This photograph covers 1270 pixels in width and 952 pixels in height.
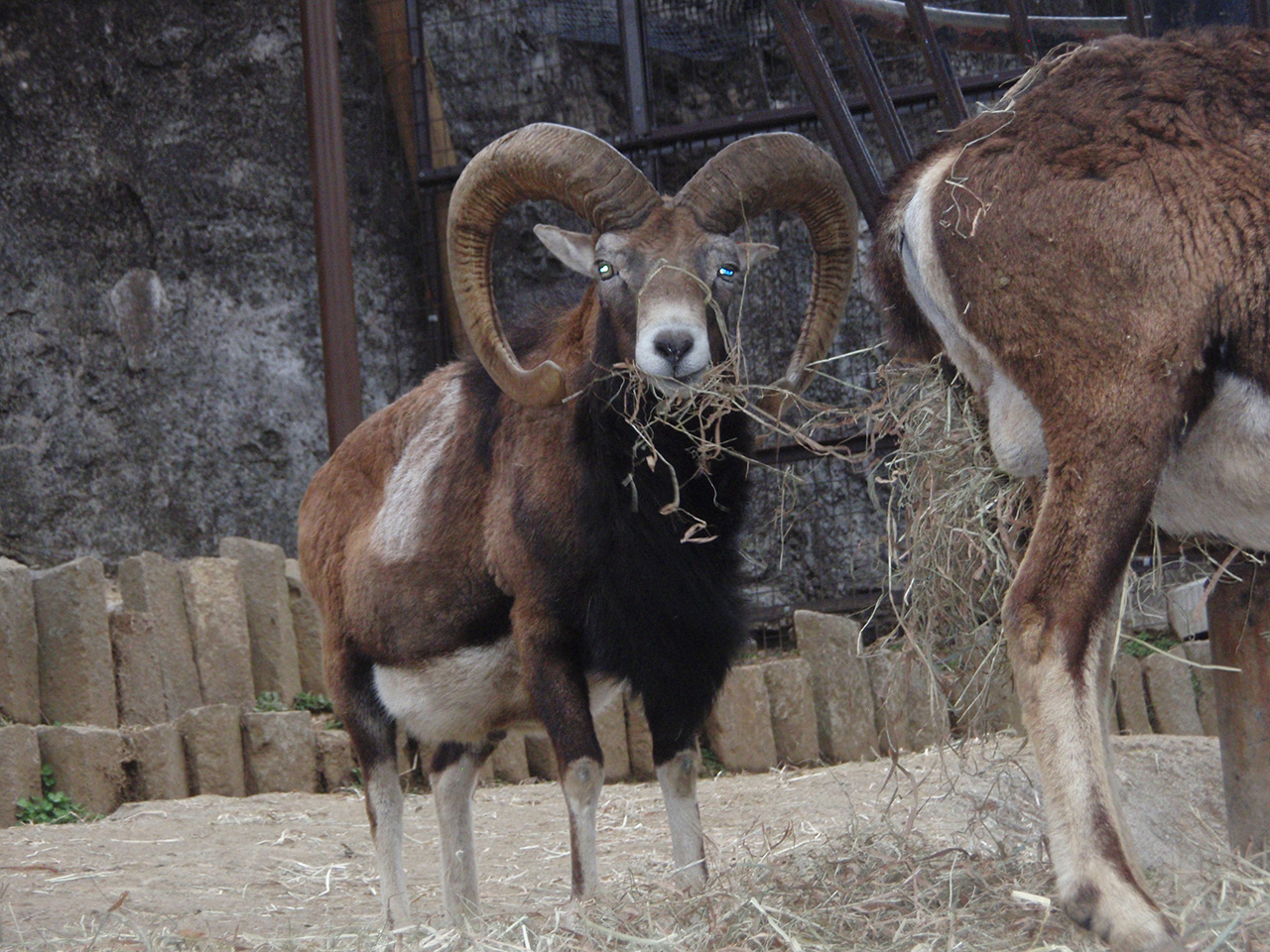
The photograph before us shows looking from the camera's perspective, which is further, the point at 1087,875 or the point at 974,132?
the point at 974,132

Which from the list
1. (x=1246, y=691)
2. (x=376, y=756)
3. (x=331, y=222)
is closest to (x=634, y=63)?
(x=331, y=222)

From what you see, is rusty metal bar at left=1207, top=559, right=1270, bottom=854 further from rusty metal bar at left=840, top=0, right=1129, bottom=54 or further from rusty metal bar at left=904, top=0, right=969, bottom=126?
rusty metal bar at left=840, top=0, right=1129, bottom=54

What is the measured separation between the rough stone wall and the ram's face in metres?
5.40

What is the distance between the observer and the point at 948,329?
10.4ft

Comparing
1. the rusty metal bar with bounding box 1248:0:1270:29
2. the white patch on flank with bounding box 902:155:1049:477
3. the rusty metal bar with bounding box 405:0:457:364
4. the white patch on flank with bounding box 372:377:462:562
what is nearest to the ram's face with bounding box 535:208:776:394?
the white patch on flank with bounding box 372:377:462:562

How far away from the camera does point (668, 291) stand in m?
4.30

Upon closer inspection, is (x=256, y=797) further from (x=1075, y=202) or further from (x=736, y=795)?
(x=1075, y=202)

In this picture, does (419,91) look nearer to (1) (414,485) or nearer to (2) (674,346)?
(1) (414,485)

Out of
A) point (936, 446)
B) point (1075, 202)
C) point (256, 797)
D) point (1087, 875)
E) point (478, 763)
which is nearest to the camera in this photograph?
point (1087, 875)

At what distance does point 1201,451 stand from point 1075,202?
58 centimetres

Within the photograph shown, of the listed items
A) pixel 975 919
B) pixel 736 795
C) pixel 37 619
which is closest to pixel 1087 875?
pixel 975 919

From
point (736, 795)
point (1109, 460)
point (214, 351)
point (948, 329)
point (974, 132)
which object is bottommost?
point (736, 795)

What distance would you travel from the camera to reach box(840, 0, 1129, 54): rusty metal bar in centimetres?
527

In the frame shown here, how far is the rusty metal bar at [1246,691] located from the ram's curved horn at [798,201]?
1574 mm
